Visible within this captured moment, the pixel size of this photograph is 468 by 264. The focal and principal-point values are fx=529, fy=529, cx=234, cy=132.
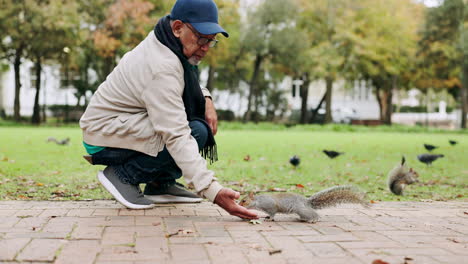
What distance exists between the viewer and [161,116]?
3.31 meters

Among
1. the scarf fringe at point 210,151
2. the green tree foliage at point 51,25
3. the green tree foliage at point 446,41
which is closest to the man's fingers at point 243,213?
the scarf fringe at point 210,151

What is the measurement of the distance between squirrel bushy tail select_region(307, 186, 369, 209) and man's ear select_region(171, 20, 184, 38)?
139 cm

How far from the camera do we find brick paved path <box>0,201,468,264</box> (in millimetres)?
2520

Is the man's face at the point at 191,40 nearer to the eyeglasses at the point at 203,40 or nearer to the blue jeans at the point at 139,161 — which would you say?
the eyeglasses at the point at 203,40

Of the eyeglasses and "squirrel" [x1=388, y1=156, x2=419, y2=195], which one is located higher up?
the eyeglasses

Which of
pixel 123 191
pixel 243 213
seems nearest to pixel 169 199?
pixel 123 191

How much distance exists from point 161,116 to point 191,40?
1.72 ft

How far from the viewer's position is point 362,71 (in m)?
28.3

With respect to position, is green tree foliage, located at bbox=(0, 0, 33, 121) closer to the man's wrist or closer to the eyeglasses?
the eyeglasses

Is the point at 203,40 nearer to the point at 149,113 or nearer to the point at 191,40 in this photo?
the point at 191,40

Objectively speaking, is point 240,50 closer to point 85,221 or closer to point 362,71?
point 362,71

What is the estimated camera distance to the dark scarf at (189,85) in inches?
135

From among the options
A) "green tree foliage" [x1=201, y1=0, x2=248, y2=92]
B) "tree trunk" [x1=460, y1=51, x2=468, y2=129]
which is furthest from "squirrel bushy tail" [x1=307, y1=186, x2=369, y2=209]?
"tree trunk" [x1=460, y1=51, x2=468, y2=129]

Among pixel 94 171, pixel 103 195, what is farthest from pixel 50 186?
pixel 94 171
